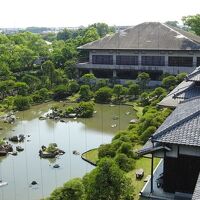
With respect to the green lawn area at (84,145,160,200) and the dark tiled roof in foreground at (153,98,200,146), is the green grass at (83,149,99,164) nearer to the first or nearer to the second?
the green lawn area at (84,145,160,200)

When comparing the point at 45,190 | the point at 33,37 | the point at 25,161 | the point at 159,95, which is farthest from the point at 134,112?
the point at 33,37

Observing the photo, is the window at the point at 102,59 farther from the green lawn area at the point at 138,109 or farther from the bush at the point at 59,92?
the green lawn area at the point at 138,109

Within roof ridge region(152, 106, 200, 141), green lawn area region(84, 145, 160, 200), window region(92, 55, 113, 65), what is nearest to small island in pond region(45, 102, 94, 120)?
green lawn area region(84, 145, 160, 200)

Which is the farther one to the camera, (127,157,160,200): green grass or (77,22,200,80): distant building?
(77,22,200,80): distant building

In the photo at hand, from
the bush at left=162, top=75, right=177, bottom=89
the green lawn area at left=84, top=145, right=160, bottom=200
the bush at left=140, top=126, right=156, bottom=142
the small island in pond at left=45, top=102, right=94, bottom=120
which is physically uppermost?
the bush at left=162, top=75, right=177, bottom=89

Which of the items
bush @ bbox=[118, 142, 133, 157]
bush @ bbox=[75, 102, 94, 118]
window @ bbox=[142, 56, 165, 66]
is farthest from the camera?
window @ bbox=[142, 56, 165, 66]

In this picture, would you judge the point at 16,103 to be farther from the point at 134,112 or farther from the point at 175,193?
the point at 175,193

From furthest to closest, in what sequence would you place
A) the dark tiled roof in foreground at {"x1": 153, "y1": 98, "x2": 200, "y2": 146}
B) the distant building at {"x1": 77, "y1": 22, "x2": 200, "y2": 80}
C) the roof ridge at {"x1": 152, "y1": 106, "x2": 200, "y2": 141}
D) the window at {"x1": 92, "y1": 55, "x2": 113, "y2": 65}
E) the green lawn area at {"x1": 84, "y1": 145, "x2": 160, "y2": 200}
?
the window at {"x1": 92, "y1": 55, "x2": 113, "y2": 65}
the distant building at {"x1": 77, "y1": 22, "x2": 200, "y2": 80}
the green lawn area at {"x1": 84, "y1": 145, "x2": 160, "y2": 200}
the roof ridge at {"x1": 152, "y1": 106, "x2": 200, "y2": 141}
the dark tiled roof in foreground at {"x1": 153, "y1": 98, "x2": 200, "y2": 146}

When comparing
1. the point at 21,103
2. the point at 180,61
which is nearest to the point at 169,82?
the point at 180,61

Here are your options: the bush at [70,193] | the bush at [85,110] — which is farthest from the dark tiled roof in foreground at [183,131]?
the bush at [85,110]
